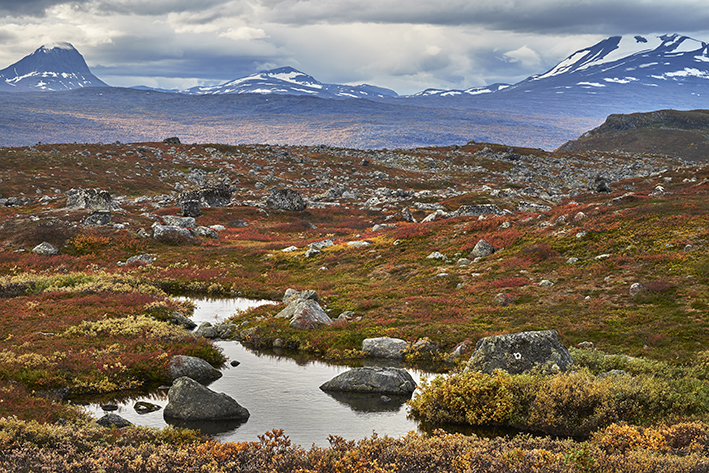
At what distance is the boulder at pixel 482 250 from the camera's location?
120ft

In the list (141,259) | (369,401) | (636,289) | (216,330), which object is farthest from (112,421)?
(141,259)

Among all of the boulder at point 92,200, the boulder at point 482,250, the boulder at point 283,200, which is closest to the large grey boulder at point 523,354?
the boulder at point 482,250

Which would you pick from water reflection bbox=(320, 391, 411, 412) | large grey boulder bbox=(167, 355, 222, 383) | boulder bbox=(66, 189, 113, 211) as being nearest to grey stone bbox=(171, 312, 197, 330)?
large grey boulder bbox=(167, 355, 222, 383)

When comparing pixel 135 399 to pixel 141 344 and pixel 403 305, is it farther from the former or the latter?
pixel 403 305

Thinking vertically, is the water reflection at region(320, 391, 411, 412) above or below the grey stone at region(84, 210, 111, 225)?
below

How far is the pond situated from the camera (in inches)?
610

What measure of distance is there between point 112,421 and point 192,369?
525cm

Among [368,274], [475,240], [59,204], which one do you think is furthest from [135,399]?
[59,204]

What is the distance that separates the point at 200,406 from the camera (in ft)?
53.0

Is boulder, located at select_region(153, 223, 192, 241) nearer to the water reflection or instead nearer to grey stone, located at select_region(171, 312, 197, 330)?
grey stone, located at select_region(171, 312, 197, 330)

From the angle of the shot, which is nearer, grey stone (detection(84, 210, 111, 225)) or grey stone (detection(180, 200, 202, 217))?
grey stone (detection(84, 210, 111, 225))

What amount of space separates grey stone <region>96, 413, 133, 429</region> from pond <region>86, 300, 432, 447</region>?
88 centimetres

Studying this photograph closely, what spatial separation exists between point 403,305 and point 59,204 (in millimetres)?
58547

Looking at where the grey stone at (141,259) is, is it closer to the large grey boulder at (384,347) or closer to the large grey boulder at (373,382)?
the large grey boulder at (384,347)
